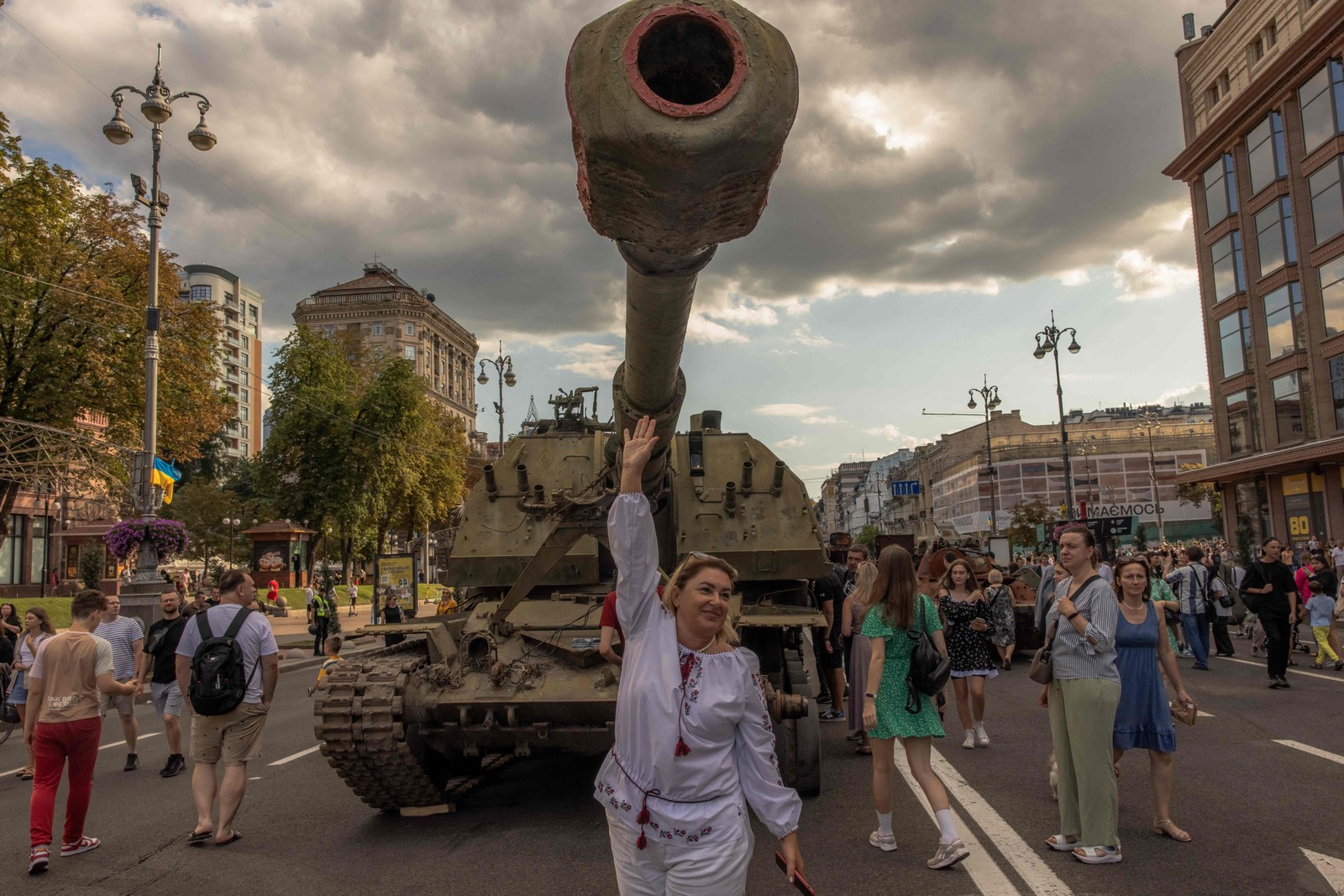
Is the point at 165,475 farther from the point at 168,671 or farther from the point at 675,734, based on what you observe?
the point at 675,734

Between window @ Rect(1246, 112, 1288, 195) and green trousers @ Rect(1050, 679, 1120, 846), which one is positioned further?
window @ Rect(1246, 112, 1288, 195)

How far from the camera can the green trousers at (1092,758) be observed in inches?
190

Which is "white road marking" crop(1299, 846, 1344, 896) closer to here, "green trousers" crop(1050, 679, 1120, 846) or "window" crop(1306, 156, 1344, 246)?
"green trousers" crop(1050, 679, 1120, 846)

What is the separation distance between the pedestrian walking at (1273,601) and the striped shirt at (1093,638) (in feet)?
23.5

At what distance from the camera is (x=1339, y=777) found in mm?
6484

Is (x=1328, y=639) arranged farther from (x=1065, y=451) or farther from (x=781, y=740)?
(x=1065, y=451)

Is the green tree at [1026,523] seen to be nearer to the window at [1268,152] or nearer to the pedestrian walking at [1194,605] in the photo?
the window at [1268,152]

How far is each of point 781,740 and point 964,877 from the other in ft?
5.35

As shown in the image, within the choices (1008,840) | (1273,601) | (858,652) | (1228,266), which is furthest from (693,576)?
(1228,266)

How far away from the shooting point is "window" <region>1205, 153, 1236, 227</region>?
31739mm

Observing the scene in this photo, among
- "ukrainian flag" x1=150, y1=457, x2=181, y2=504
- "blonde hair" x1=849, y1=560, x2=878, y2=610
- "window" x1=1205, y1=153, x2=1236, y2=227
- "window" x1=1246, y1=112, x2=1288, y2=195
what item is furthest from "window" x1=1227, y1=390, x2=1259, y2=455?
"ukrainian flag" x1=150, y1=457, x2=181, y2=504

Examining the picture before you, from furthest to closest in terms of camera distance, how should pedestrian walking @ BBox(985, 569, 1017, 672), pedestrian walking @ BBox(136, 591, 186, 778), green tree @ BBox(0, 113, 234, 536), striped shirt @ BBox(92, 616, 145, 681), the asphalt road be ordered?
green tree @ BBox(0, 113, 234, 536) < striped shirt @ BBox(92, 616, 145, 681) < pedestrian walking @ BBox(136, 591, 186, 778) < pedestrian walking @ BBox(985, 569, 1017, 672) < the asphalt road

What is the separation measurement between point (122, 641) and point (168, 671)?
2.06ft

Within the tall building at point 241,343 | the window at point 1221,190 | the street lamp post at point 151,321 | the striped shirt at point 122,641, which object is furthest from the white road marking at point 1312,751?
the tall building at point 241,343
